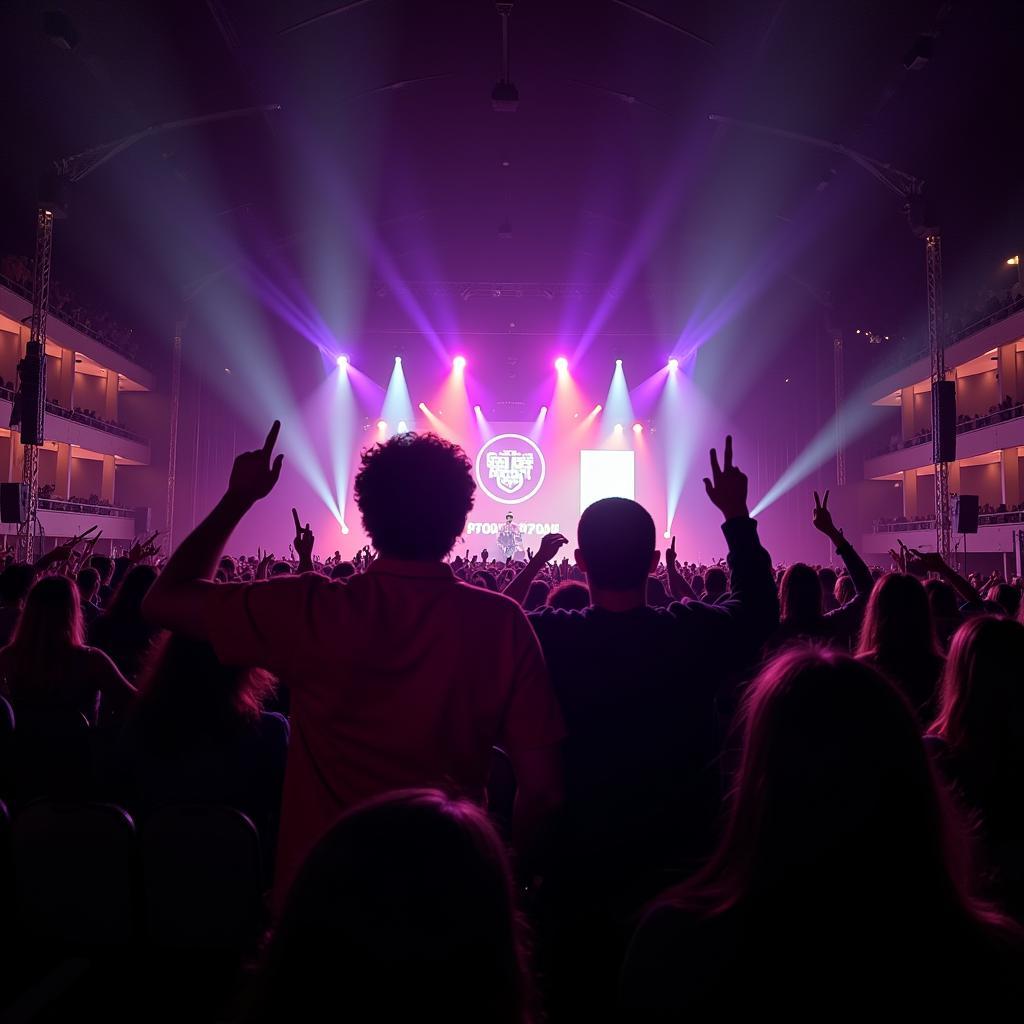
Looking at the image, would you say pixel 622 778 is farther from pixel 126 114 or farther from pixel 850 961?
pixel 126 114

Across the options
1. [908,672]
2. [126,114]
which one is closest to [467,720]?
A: [908,672]

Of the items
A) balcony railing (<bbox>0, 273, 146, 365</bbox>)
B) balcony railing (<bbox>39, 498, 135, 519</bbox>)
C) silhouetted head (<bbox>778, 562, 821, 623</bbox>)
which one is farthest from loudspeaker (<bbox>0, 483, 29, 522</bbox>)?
silhouetted head (<bbox>778, 562, 821, 623</bbox>)

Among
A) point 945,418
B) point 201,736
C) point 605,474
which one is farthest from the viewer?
point 605,474

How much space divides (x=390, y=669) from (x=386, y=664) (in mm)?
16

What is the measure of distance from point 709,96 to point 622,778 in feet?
51.6

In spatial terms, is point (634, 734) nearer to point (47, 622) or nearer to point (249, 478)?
point (249, 478)

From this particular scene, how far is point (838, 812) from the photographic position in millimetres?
1189

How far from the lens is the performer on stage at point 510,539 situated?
2514 centimetres

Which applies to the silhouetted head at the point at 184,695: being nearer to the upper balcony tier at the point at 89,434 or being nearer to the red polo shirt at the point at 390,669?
the red polo shirt at the point at 390,669

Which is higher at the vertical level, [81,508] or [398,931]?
[81,508]

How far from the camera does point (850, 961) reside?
3.70 ft

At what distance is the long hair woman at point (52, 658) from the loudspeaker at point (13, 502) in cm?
1044

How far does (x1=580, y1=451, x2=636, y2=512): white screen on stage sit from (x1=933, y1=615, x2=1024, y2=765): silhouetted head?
24.0 metres

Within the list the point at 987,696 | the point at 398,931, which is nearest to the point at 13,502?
the point at 987,696
